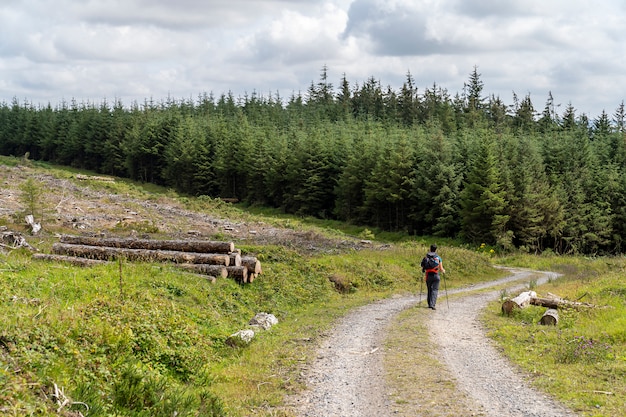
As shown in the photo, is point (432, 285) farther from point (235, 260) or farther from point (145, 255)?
point (145, 255)

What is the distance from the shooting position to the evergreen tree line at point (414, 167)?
185 feet

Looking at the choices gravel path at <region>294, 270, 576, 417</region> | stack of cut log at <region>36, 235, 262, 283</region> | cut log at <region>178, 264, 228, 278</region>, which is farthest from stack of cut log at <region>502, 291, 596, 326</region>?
cut log at <region>178, 264, 228, 278</region>

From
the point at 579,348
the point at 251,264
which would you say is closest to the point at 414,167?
the point at 251,264

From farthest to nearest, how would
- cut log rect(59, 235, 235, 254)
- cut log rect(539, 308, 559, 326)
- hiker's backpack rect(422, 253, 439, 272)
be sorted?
cut log rect(59, 235, 235, 254) < hiker's backpack rect(422, 253, 439, 272) < cut log rect(539, 308, 559, 326)

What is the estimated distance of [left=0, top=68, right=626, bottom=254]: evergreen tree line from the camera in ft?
185

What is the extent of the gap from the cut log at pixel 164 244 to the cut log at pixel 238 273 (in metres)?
1.11

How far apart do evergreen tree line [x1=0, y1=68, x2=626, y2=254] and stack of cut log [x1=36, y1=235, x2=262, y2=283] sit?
36167 millimetres

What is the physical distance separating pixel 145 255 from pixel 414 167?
45.6 meters

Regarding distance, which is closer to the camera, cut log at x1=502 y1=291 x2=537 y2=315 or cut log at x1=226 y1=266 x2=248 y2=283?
cut log at x1=502 y1=291 x2=537 y2=315

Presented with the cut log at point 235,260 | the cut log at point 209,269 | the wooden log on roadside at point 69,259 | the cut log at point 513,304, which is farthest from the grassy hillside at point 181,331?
the cut log at point 513,304

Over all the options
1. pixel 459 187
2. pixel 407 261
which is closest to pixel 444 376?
pixel 407 261

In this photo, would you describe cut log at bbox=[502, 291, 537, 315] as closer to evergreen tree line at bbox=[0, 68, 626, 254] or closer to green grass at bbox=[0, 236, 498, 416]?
green grass at bbox=[0, 236, 498, 416]

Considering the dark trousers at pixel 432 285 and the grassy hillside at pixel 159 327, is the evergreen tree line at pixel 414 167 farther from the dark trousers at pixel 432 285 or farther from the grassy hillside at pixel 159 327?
the dark trousers at pixel 432 285

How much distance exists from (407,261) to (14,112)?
427 ft
